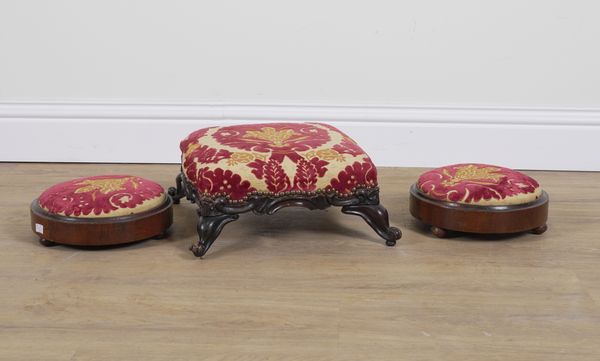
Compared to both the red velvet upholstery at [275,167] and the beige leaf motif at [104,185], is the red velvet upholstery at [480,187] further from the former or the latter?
the beige leaf motif at [104,185]

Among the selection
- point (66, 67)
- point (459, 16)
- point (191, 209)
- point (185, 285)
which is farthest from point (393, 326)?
point (66, 67)

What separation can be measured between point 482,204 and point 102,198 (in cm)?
113

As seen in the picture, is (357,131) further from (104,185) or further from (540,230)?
(104,185)

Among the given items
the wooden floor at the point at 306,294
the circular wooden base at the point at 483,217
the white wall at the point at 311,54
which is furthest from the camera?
the white wall at the point at 311,54

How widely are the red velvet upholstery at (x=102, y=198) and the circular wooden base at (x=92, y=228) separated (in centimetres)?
2

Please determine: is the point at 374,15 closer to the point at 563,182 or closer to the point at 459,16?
the point at 459,16

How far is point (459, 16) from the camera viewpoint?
3.57m

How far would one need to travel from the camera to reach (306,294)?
225cm

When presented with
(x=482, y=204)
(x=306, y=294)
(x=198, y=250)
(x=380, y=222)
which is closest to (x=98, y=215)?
(x=198, y=250)

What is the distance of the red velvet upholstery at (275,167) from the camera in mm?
2504

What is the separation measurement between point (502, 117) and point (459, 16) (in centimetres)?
46

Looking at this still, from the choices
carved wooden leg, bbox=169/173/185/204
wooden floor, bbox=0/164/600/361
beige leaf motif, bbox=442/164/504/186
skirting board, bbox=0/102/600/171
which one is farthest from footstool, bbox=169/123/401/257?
skirting board, bbox=0/102/600/171

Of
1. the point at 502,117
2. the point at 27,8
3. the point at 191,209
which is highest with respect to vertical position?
the point at 27,8

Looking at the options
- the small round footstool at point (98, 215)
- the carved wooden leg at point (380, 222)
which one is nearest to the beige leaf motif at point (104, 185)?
the small round footstool at point (98, 215)
